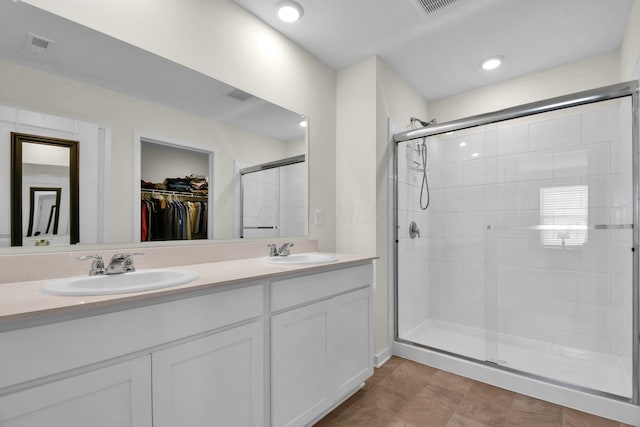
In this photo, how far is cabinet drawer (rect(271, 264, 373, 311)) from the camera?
56.2 inches

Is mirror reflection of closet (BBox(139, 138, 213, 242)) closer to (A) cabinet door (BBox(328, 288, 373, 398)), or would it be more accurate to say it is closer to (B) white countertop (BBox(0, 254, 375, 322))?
(B) white countertop (BBox(0, 254, 375, 322))

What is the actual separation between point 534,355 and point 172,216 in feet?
9.07

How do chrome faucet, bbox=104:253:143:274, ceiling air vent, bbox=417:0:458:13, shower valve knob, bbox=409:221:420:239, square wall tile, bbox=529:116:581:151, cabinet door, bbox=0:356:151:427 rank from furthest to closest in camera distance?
shower valve knob, bbox=409:221:420:239 < square wall tile, bbox=529:116:581:151 < ceiling air vent, bbox=417:0:458:13 < chrome faucet, bbox=104:253:143:274 < cabinet door, bbox=0:356:151:427

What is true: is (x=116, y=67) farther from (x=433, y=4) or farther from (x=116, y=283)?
(x=433, y=4)

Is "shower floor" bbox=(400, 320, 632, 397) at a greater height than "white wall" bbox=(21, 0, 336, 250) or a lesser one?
lesser

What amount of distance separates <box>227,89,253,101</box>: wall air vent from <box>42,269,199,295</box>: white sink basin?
43.4 inches

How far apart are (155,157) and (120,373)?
1.01 meters

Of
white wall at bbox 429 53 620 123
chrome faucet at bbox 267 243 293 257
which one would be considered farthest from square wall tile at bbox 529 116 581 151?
chrome faucet at bbox 267 243 293 257

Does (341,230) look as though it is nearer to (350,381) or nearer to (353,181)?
(353,181)

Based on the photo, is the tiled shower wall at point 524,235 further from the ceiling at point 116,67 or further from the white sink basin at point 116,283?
the white sink basin at point 116,283

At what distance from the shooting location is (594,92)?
1746mm

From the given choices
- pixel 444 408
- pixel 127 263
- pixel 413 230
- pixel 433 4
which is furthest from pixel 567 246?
pixel 127 263

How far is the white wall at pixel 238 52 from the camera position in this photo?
1.41 m

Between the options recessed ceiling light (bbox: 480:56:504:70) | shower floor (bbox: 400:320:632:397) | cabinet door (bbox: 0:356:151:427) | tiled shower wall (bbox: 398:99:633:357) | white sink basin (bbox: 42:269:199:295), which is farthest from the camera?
recessed ceiling light (bbox: 480:56:504:70)
